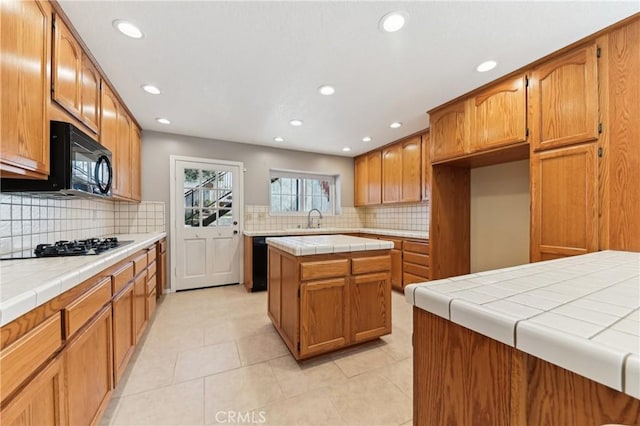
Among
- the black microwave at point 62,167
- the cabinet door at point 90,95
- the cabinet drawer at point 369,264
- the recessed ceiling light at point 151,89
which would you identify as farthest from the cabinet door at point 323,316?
the recessed ceiling light at point 151,89

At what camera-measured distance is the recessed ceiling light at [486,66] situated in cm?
199

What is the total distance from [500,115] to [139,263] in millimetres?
3295

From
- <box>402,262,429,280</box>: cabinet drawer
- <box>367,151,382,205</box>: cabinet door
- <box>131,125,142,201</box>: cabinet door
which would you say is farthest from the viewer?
<box>367,151,382,205</box>: cabinet door

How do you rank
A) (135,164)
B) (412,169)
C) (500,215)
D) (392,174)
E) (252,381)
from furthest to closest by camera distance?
(392,174)
(412,169)
(135,164)
(500,215)
(252,381)

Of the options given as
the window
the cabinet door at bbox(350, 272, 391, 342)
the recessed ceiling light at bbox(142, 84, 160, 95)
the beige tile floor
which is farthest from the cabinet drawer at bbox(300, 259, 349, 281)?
the window

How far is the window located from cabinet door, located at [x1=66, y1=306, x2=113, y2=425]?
10.3 ft

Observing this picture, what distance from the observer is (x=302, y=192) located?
4.74 m

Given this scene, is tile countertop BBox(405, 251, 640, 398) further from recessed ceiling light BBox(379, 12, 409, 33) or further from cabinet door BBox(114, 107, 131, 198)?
cabinet door BBox(114, 107, 131, 198)

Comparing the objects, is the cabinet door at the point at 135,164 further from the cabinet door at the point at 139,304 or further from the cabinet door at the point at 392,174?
the cabinet door at the point at 392,174

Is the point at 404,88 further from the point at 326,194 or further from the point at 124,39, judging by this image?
the point at 326,194

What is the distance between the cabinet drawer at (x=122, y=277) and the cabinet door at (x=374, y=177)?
3589 mm

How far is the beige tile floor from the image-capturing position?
1394 mm

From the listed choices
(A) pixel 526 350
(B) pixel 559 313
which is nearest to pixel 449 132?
(B) pixel 559 313

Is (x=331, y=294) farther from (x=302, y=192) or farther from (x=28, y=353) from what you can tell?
(x=302, y=192)
